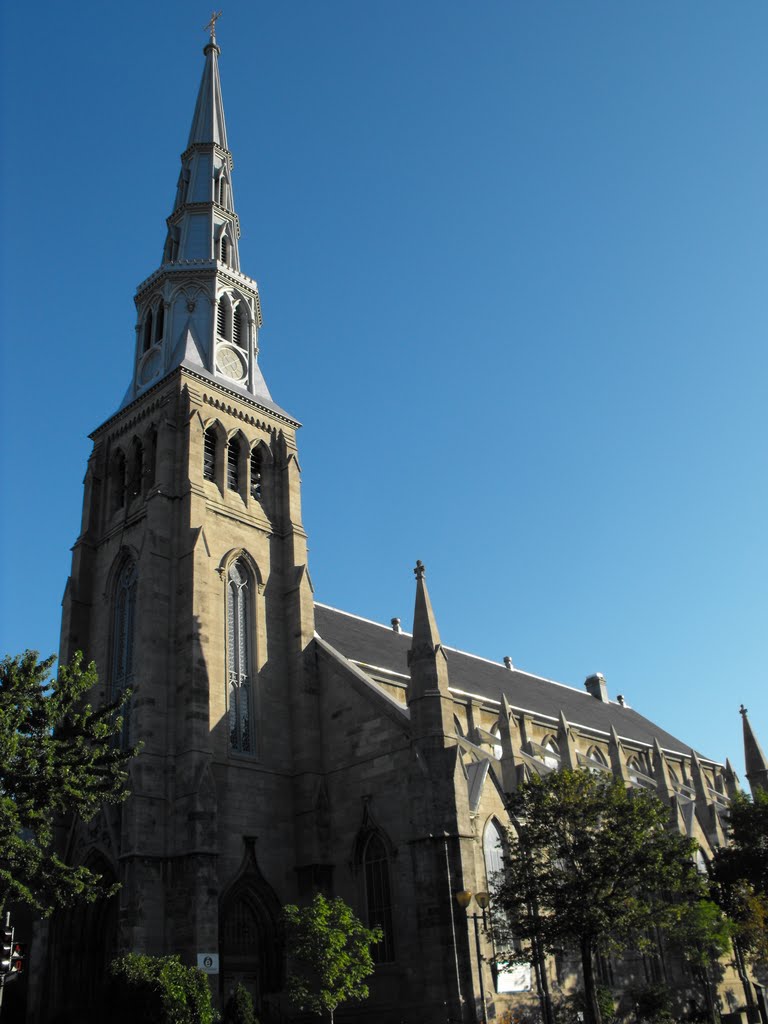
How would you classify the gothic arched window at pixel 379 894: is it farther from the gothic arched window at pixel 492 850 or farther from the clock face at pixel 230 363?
the clock face at pixel 230 363

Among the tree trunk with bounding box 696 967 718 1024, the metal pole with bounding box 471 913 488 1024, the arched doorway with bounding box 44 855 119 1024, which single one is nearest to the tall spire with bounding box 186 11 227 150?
the arched doorway with bounding box 44 855 119 1024

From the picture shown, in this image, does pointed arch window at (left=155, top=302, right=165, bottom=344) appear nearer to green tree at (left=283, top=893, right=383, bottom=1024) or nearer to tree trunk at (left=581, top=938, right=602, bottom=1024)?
green tree at (left=283, top=893, right=383, bottom=1024)

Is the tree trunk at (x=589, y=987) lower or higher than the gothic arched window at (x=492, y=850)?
lower

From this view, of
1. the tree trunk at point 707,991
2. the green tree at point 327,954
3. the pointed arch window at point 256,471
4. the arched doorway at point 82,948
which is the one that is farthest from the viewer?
the pointed arch window at point 256,471

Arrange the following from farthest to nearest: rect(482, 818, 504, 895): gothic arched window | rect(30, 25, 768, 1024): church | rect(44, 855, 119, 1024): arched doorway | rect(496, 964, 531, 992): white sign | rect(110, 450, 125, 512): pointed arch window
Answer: rect(110, 450, 125, 512): pointed arch window < rect(482, 818, 504, 895): gothic arched window < rect(44, 855, 119, 1024): arched doorway < rect(496, 964, 531, 992): white sign < rect(30, 25, 768, 1024): church

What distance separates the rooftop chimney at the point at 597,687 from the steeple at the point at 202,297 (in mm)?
44006

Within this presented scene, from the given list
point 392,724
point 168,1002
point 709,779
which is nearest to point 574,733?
point 709,779

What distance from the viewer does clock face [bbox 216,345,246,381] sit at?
1478 inches

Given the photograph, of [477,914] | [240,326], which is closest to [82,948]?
[477,914]

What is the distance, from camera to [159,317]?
3941cm

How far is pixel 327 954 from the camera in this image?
2322cm

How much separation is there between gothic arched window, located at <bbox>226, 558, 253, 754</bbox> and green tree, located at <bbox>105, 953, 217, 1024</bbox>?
8849 millimetres

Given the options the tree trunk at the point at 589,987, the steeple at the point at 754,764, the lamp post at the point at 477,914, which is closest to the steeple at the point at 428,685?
the lamp post at the point at 477,914

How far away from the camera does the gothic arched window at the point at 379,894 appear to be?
89.4 feet
